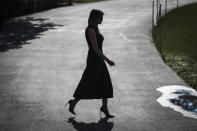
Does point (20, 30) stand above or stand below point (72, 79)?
below

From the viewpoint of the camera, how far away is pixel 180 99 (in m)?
9.43

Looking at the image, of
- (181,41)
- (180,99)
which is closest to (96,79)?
(180,99)

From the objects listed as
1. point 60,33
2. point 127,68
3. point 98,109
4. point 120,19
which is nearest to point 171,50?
point 127,68

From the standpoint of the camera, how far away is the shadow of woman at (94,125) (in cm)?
768

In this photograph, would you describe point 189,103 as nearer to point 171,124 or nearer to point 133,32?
point 171,124

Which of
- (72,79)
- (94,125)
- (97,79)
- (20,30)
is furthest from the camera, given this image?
(20,30)

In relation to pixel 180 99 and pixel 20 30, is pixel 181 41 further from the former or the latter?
pixel 180 99

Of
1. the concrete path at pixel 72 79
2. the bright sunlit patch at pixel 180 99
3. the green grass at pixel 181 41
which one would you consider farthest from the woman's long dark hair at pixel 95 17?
the green grass at pixel 181 41

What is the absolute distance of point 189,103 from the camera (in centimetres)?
911

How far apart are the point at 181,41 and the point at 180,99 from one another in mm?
8347

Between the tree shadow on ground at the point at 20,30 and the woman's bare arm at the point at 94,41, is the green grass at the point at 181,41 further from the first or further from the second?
the tree shadow on ground at the point at 20,30

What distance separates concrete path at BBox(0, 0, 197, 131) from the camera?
8.05m

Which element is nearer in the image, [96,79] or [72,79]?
[96,79]

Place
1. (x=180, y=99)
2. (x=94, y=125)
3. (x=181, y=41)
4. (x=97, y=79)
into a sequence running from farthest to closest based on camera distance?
1. (x=181, y=41)
2. (x=180, y=99)
3. (x=97, y=79)
4. (x=94, y=125)
